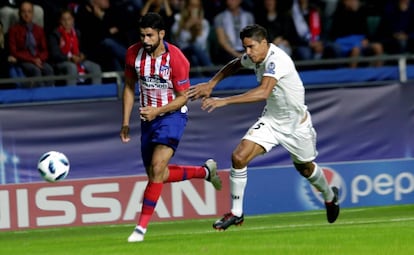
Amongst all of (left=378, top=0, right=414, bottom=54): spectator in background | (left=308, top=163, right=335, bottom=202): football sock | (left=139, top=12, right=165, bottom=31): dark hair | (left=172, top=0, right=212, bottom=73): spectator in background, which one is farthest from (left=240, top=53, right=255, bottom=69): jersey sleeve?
(left=378, top=0, right=414, bottom=54): spectator in background

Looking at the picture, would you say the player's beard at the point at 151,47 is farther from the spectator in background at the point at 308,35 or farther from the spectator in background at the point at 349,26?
the spectator in background at the point at 349,26

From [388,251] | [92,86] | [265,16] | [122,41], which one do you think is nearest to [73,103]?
[92,86]

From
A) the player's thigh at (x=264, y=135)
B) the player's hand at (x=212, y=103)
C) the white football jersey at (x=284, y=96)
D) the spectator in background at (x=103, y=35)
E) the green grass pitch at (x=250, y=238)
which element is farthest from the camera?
the spectator in background at (x=103, y=35)

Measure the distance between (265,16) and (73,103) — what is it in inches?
138

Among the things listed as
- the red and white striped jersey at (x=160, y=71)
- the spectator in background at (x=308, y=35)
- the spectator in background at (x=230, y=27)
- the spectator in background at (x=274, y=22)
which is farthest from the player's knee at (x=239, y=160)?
the spectator in background at (x=308, y=35)

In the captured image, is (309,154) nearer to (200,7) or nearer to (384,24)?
(200,7)

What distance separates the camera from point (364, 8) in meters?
19.3

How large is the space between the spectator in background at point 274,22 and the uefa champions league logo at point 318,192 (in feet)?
8.05

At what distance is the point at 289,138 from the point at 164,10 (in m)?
5.86

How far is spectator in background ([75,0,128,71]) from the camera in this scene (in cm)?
1786

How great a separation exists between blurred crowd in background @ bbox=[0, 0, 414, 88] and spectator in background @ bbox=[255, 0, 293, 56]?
0.01 meters

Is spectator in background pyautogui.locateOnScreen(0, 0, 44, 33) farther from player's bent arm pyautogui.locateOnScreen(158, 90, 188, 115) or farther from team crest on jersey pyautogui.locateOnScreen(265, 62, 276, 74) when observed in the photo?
team crest on jersey pyautogui.locateOnScreen(265, 62, 276, 74)

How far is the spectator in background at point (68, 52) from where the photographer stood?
57.0 ft

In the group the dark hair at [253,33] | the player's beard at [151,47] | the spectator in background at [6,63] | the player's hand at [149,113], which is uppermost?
the dark hair at [253,33]
